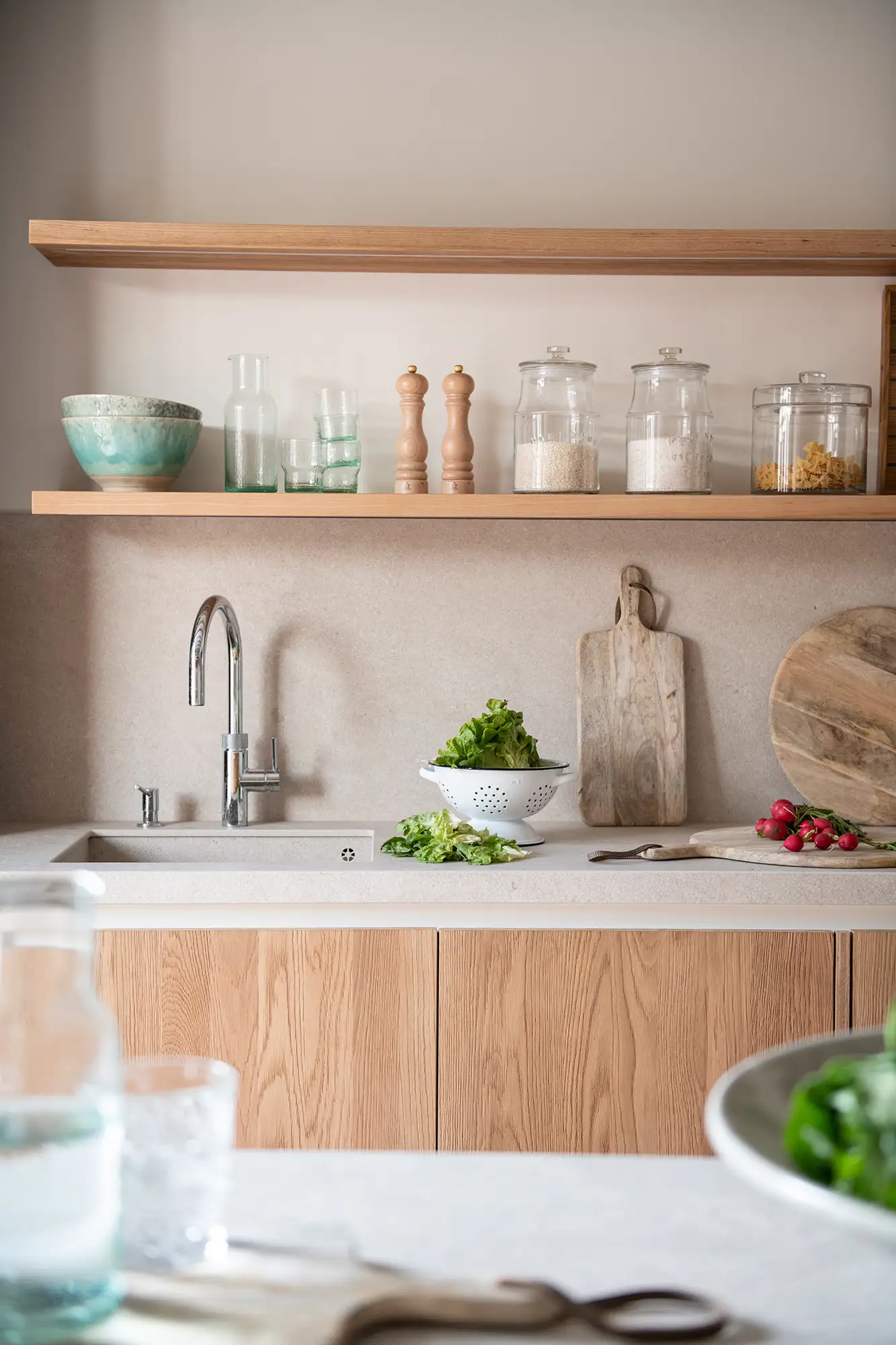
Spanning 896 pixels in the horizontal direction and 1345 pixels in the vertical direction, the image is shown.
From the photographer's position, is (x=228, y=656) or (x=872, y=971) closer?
(x=872, y=971)

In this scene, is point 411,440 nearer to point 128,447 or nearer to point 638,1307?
point 128,447

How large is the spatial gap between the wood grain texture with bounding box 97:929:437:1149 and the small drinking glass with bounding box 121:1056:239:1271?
132 cm

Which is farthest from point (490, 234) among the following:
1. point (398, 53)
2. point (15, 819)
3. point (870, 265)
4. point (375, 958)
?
point (15, 819)

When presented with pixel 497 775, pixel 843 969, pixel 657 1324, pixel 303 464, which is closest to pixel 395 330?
pixel 303 464

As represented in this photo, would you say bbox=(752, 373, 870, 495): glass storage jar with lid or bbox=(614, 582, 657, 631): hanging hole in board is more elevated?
bbox=(752, 373, 870, 495): glass storage jar with lid

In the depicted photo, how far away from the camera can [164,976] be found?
2049 millimetres

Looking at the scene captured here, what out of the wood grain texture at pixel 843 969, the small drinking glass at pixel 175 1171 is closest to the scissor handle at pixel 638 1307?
the small drinking glass at pixel 175 1171

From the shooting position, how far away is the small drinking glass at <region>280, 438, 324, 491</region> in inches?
96.2

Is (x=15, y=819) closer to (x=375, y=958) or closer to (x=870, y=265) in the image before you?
(x=375, y=958)

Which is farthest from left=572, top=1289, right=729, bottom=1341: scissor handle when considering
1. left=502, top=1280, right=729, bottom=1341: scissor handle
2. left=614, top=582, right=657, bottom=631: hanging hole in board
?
left=614, top=582, right=657, bottom=631: hanging hole in board

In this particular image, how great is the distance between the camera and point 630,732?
2.58m

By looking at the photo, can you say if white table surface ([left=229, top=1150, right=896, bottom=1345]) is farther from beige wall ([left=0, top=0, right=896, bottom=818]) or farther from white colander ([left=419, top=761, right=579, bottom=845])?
beige wall ([left=0, top=0, right=896, bottom=818])

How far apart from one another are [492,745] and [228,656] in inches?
23.7

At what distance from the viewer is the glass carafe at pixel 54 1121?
62 centimetres
